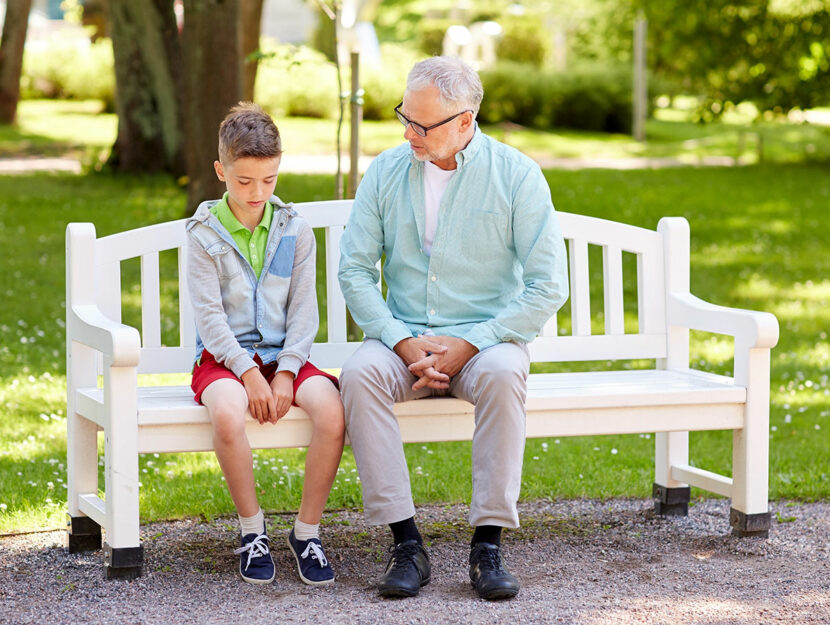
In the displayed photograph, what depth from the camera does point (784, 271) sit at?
408 inches

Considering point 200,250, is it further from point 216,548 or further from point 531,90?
point 531,90

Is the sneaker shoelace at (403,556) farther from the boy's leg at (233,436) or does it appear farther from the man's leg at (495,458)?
the boy's leg at (233,436)

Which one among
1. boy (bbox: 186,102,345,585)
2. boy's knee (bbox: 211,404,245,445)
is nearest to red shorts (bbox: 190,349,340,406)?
boy (bbox: 186,102,345,585)

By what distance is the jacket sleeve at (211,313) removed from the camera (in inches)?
141

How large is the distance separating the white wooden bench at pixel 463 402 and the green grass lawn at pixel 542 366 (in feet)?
1.97

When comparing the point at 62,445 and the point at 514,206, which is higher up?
the point at 514,206

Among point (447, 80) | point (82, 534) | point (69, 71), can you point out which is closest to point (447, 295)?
point (447, 80)

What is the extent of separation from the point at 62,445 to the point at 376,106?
1868cm

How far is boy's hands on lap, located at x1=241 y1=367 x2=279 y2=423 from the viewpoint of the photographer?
11.5 ft

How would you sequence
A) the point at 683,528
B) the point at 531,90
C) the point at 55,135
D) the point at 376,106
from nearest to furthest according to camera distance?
the point at 683,528
the point at 55,135
the point at 376,106
the point at 531,90

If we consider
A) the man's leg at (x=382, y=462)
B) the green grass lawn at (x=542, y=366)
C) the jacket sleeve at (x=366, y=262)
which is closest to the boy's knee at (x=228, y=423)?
the man's leg at (x=382, y=462)

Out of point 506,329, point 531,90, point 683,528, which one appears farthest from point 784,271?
point 531,90

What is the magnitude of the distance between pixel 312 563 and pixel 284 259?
95cm

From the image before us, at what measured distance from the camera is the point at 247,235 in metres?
3.73
